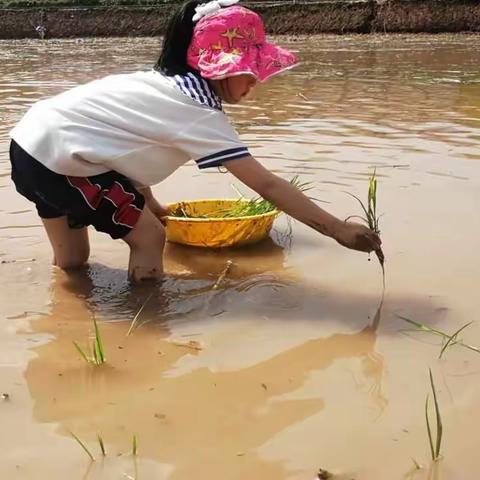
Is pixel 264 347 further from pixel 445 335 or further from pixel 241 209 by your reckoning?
pixel 241 209

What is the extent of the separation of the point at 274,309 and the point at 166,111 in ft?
2.22

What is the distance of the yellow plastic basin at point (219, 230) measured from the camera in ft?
9.20

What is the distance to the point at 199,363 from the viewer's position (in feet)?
6.34

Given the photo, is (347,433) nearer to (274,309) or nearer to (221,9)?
(274,309)

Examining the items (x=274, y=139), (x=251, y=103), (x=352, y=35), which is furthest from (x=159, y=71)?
(x=352, y=35)

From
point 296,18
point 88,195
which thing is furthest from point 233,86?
point 296,18

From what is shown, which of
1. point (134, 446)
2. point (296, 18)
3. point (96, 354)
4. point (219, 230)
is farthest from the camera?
point (296, 18)

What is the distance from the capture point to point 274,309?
2305 mm

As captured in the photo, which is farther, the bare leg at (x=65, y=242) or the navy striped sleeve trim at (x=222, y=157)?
the bare leg at (x=65, y=242)

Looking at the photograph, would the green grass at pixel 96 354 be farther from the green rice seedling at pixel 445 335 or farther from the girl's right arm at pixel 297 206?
the green rice seedling at pixel 445 335

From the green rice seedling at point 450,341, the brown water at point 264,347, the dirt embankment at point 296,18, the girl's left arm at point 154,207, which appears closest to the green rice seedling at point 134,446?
the brown water at point 264,347

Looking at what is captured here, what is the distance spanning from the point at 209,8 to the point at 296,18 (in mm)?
13834

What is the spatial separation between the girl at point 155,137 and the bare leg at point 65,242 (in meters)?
0.06

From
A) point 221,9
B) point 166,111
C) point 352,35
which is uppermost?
point 221,9
